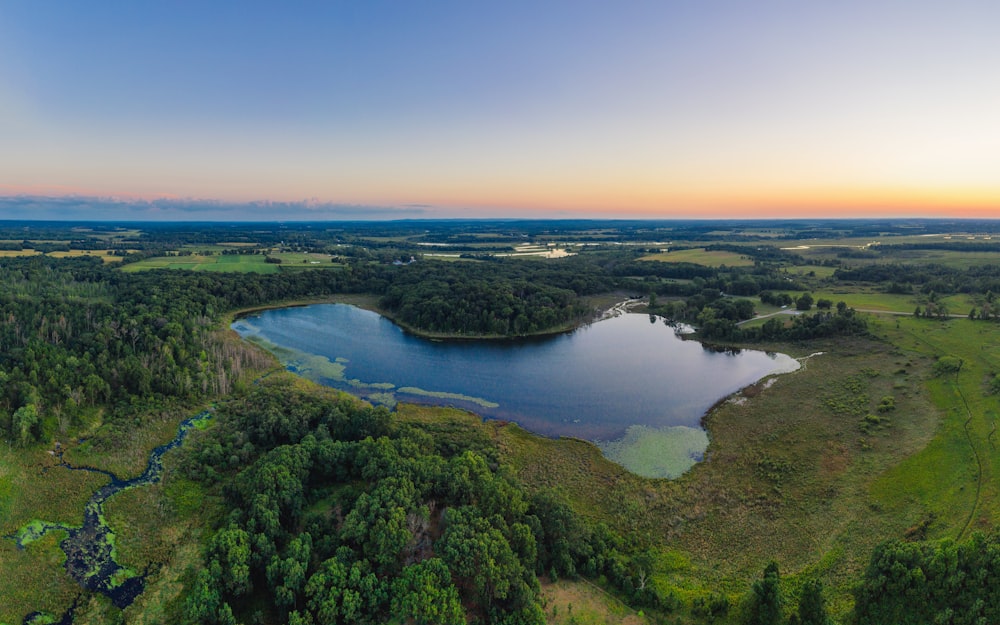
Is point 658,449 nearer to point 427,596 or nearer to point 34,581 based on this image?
point 427,596

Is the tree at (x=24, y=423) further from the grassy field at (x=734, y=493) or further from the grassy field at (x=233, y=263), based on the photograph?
the grassy field at (x=233, y=263)

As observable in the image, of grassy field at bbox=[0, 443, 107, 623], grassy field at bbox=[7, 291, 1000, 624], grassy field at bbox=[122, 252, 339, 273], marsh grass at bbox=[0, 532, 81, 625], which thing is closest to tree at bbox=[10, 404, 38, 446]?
grassy field at bbox=[0, 443, 107, 623]

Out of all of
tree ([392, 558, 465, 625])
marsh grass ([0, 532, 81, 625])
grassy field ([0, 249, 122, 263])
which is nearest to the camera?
tree ([392, 558, 465, 625])

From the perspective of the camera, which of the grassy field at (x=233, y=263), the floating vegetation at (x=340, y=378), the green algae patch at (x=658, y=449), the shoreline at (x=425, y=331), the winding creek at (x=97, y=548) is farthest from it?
the grassy field at (x=233, y=263)

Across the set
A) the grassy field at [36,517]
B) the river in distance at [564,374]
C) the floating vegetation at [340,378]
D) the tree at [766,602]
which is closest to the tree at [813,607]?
the tree at [766,602]

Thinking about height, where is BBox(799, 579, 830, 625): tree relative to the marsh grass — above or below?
above

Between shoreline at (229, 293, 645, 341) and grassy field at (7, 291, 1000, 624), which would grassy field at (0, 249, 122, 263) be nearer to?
shoreline at (229, 293, 645, 341)

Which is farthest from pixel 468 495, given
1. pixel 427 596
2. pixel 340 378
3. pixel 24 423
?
pixel 24 423
